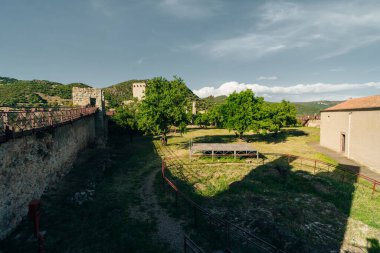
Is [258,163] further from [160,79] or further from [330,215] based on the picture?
Result: [160,79]

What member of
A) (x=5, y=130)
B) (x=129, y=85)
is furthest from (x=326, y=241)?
(x=129, y=85)

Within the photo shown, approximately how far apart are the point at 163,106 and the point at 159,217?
63.1ft

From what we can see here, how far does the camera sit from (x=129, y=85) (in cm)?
15250

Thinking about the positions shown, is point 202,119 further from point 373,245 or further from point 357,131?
point 373,245

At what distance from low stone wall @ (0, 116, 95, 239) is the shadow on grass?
317 inches

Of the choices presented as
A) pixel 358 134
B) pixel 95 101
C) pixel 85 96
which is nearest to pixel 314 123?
pixel 358 134

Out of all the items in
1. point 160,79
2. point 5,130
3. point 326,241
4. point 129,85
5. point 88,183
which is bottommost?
point 326,241

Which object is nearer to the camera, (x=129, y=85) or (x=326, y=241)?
(x=326, y=241)

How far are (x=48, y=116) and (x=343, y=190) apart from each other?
21841 mm

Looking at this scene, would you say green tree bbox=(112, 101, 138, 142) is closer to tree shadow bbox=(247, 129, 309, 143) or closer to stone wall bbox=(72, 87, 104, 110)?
stone wall bbox=(72, 87, 104, 110)

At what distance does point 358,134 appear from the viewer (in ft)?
81.8

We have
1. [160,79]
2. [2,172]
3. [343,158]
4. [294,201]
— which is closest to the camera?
[2,172]

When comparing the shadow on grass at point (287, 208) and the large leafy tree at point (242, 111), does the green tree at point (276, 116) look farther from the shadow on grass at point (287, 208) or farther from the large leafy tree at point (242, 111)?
the shadow on grass at point (287, 208)

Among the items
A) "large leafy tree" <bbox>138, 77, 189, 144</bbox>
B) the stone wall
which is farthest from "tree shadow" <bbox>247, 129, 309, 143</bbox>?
the stone wall
